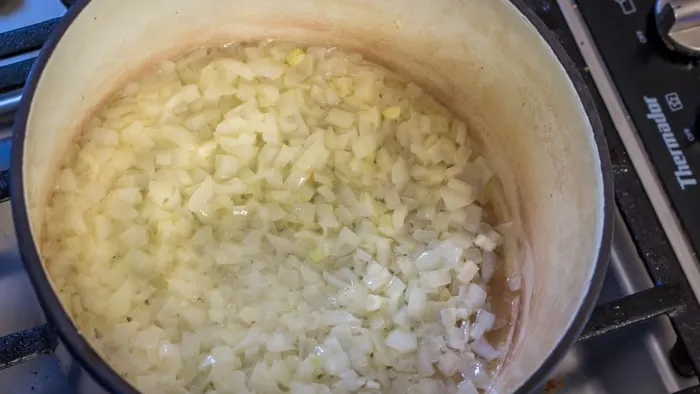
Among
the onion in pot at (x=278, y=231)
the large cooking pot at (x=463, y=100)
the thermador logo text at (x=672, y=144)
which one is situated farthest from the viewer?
the thermador logo text at (x=672, y=144)

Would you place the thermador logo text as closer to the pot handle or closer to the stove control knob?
the stove control knob

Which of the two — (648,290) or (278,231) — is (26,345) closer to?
(278,231)

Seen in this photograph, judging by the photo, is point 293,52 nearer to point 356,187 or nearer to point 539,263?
point 356,187

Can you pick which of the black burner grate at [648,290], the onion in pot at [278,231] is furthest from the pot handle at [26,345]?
the black burner grate at [648,290]

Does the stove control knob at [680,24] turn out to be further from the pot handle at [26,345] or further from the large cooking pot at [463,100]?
the pot handle at [26,345]

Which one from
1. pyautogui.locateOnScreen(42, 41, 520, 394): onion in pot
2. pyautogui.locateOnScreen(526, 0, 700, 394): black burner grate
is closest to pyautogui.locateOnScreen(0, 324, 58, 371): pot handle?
pyautogui.locateOnScreen(42, 41, 520, 394): onion in pot

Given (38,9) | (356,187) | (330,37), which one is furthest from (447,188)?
(38,9)

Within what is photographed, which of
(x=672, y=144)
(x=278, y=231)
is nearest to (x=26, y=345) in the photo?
(x=278, y=231)

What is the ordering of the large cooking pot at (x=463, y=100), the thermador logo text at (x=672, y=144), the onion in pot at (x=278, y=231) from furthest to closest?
the thermador logo text at (x=672, y=144) → the onion in pot at (x=278, y=231) → the large cooking pot at (x=463, y=100)
